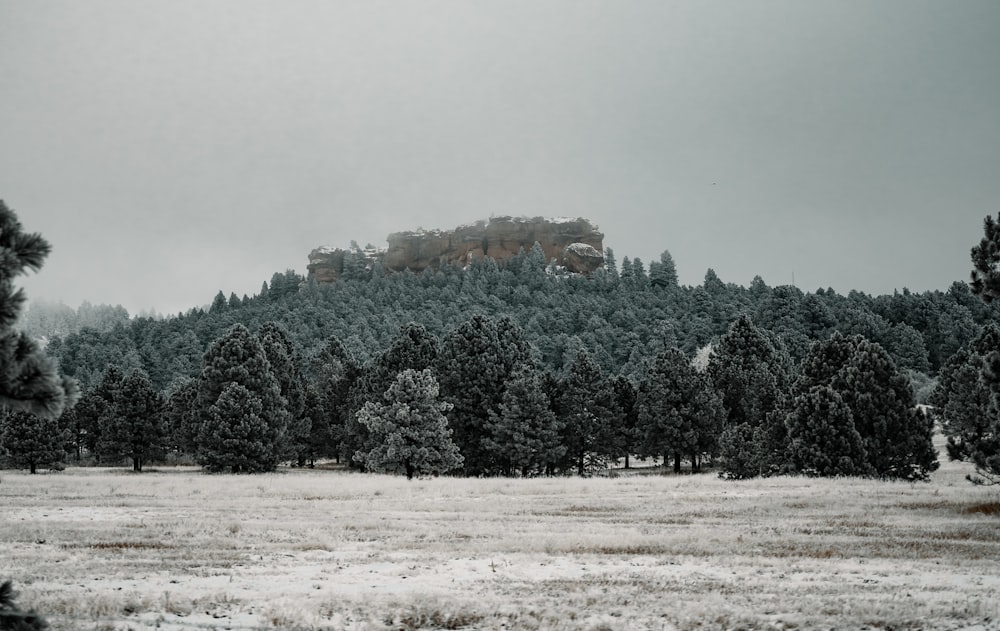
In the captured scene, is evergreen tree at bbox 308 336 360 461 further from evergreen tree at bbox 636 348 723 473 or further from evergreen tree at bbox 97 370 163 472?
evergreen tree at bbox 636 348 723 473

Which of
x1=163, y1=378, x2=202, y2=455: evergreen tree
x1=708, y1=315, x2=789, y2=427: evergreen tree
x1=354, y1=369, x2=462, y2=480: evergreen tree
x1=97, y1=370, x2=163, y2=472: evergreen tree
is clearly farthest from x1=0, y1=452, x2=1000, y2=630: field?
x1=97, y1=370, x2=163, y2=472: evergreen tree

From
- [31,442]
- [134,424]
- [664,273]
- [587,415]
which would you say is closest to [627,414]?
[587,415]

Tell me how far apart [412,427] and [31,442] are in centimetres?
3564

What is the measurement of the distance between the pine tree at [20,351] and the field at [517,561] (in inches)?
182

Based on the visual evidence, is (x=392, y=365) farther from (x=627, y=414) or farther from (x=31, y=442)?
(x=31, y=442)

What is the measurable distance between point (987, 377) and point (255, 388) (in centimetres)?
5296

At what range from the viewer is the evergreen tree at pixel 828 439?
41.3 m

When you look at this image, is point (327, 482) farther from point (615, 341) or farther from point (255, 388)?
point (615, 341)

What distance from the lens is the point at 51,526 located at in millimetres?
22812

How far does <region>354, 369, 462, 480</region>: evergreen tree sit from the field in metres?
19.2

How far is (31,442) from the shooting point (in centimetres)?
6688

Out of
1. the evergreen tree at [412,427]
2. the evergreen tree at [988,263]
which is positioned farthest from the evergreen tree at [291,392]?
the evergreen tree at [988,263]

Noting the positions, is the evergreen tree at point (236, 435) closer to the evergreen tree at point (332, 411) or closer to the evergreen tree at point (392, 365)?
the evergreen tree at point (392, 365)

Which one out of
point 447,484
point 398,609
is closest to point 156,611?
point 398,609
